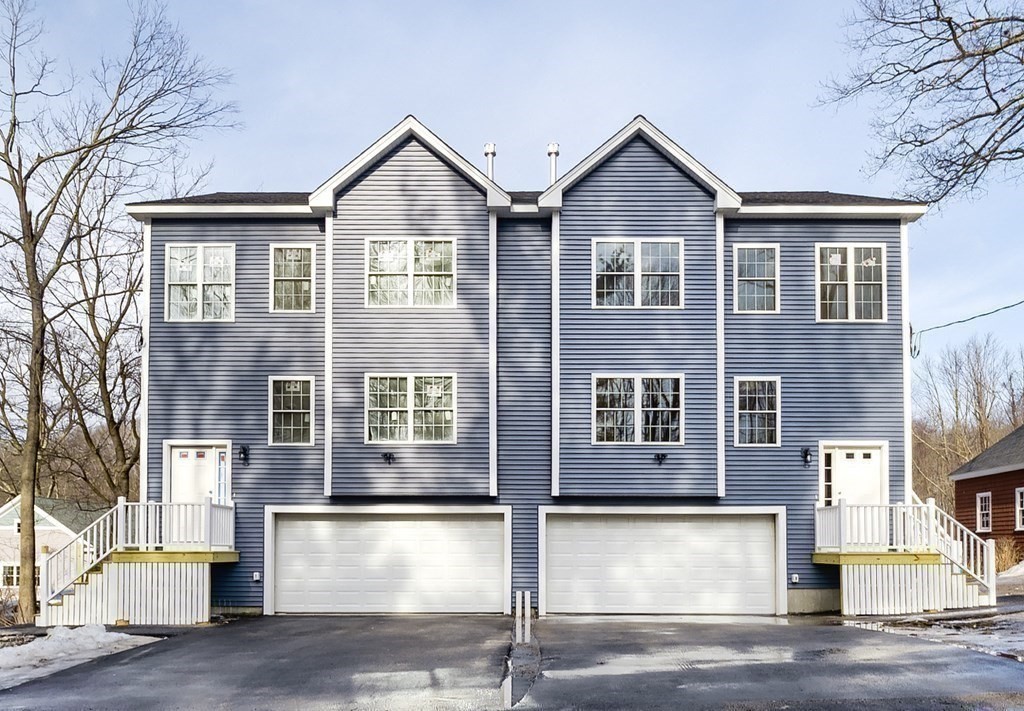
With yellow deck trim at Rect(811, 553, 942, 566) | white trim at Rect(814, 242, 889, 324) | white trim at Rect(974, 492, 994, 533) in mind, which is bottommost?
white trim at Rect(974, 492, 994, 533)

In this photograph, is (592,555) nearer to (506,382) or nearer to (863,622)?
(506,382)

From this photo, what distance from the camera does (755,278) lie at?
67.7ft

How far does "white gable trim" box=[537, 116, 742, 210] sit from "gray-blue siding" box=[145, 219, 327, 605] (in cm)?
462

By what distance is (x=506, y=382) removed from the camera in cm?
2044

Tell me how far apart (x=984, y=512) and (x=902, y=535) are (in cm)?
1888

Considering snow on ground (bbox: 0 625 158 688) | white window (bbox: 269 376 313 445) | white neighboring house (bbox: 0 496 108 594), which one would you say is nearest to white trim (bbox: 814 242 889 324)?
white window (bbox: 269 376 313 445)

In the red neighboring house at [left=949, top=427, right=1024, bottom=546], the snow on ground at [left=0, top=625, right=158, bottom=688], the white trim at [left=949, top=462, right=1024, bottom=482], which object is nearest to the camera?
the snow on ground at [left=0, top=625, right=158, bottom=688]

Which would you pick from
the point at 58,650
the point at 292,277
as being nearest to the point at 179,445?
the point at 292,277

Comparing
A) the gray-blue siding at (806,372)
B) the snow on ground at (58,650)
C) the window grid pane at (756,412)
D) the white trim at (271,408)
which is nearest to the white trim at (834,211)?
the gray-blue siding at (806,372)

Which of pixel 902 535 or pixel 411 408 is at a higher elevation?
pixel 411 408

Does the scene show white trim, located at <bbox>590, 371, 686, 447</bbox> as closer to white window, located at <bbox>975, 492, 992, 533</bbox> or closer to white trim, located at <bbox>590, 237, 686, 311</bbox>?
white trim, located at <bbox>590, 237, 686, 311</bbox>

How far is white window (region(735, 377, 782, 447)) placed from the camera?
2028 cm

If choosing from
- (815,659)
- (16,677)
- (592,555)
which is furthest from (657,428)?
(16,677)

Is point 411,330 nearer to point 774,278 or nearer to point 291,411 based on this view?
point 291,411
